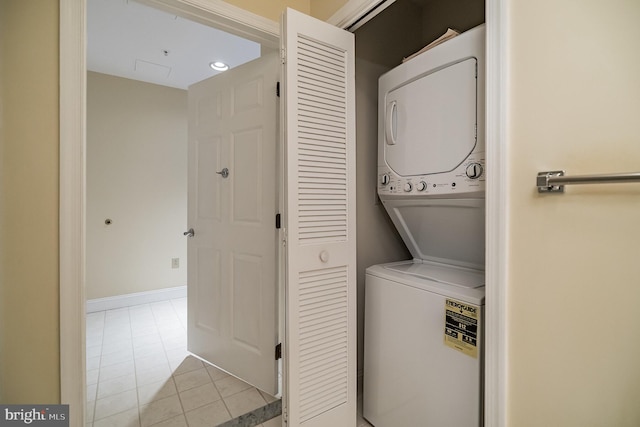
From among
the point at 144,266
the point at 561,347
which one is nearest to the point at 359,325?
the point at 561,347

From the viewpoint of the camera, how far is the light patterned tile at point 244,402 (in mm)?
1610

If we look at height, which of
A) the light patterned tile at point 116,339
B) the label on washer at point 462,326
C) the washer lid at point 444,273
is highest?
the washer lid at point 444,273

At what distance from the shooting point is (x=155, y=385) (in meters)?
1.84

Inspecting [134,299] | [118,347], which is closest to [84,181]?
[118,347]

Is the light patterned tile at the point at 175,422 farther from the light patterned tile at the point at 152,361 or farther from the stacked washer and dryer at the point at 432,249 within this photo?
the stacked washer and dryer at the point at 432,249

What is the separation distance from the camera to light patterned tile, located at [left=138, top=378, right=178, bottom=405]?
1.71 meters

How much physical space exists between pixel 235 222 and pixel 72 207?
2.98ft

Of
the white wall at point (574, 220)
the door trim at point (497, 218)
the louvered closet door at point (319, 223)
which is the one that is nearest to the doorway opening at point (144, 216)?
the louvered closet door at point (319, 223)

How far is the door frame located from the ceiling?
3.60 feet

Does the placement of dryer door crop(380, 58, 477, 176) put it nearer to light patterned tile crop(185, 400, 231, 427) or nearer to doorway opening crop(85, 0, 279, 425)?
doorway opening crop(85, 0, 279, 425)

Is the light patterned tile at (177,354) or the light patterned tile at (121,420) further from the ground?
the light patterned tile at (177,354)

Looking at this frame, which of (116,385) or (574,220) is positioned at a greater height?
(574,220)

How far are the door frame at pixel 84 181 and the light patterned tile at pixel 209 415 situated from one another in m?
0.65

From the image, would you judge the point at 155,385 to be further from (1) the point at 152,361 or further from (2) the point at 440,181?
(2) the point at 440,181
